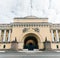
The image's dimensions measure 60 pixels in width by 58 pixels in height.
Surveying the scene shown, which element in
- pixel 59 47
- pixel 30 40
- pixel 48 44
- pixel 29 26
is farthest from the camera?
pixel 30 40

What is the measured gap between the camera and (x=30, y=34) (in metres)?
39.9

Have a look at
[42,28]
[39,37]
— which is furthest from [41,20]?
[39,37]

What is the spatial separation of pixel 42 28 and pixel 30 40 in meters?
8.21

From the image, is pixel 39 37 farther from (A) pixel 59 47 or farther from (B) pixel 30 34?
(A) pixel 59 47

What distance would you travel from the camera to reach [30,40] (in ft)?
149

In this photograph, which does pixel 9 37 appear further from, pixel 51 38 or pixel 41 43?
pixel 51 38

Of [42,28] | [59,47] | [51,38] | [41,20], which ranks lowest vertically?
[59,47]

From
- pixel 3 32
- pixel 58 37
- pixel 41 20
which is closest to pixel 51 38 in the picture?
pixel 58 37

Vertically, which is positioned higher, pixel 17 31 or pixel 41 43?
pixel 17 31

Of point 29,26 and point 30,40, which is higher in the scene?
point 29,26

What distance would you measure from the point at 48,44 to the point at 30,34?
7.93 meters

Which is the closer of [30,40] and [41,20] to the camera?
[41,20]

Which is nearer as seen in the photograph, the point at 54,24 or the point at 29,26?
the point at 29,26

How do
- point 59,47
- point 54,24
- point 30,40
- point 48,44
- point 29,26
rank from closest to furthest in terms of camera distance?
point 48,44, point 59,47, point 29,26, point 54,24, point 30,40
